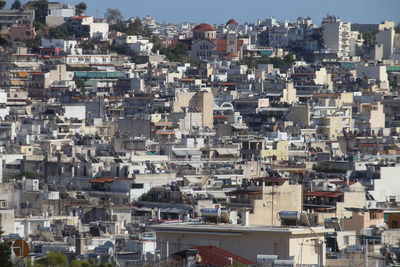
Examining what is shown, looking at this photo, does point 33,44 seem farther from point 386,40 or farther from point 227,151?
point 227,151

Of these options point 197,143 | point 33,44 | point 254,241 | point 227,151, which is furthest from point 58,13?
point 254,241

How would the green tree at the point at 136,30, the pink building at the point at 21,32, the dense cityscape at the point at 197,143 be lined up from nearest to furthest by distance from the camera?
the dense cityscape at the point at 197,143
the pink building at the point at 21,32
the green tree at the point at 136,30

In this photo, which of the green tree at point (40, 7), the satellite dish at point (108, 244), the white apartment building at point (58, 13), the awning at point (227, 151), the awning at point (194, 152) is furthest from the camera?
the green tree at point (40, 7)

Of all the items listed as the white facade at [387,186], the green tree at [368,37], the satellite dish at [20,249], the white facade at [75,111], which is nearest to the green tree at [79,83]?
the white facade at [75,111]

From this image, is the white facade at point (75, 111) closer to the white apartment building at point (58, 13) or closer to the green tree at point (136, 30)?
the white apartment building at point (58, 13)

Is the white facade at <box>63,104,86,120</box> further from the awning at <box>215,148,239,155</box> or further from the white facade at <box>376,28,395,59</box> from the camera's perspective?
the white facade at <box>376,28,395,59</box>

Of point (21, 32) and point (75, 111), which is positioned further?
point (21, 32)

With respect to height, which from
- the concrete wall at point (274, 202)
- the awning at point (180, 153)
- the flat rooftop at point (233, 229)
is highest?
the awning at point (180, 153)
